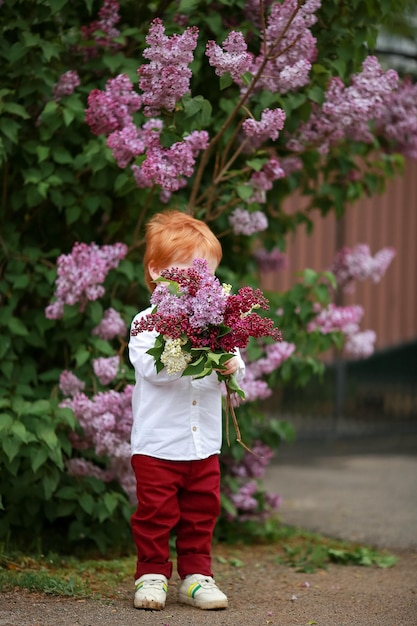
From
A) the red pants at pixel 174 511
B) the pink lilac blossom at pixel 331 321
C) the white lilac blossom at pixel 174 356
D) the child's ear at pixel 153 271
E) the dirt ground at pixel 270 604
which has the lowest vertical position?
the dirt ground at pixel 270 604

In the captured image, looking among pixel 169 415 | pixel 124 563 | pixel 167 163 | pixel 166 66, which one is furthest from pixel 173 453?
pixel 166 66

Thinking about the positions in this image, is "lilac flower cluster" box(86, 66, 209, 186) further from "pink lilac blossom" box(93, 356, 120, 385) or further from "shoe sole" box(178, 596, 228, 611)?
"shoe sole" box(178, 596, 228, 611)

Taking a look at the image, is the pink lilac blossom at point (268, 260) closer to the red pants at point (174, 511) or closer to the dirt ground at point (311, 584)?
the dirt ground at point (311, 584)

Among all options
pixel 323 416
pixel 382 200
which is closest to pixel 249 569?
pixel 323 416

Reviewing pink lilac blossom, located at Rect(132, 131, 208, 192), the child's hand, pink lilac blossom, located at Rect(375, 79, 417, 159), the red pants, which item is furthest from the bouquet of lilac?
pink lilac blossom, located at Rect(375, 79, 417, 159)

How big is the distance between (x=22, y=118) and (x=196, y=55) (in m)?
0.82

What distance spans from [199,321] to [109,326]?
1148mm

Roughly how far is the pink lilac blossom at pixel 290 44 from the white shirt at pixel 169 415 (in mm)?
1165

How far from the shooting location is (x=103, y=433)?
4.24 meters

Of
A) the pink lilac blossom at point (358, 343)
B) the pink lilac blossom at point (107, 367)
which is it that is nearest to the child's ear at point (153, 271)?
the pink lilac blossom at point (107, 367)

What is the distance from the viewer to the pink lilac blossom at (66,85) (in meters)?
4.49

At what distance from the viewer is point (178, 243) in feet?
12.5

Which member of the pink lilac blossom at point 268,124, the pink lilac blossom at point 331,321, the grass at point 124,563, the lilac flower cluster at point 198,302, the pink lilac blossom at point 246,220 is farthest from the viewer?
the pink lilac blossom at point 331,321

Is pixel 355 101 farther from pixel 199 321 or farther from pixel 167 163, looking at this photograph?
pixel 199 321
